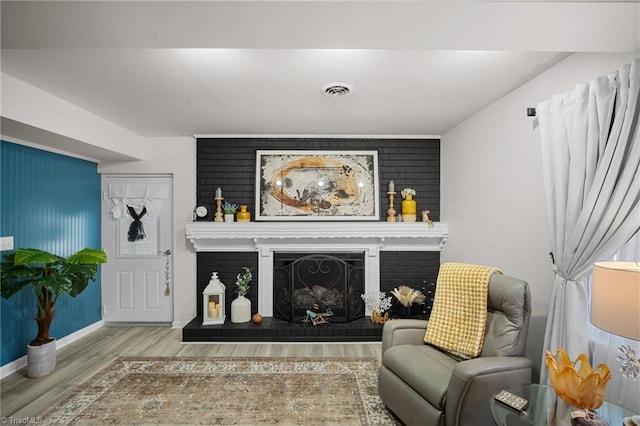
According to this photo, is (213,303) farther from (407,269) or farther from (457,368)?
(457,368)

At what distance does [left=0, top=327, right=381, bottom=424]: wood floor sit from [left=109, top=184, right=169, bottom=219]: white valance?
156 cm

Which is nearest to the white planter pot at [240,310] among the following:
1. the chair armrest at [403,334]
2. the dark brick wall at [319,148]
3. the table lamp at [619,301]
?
the dark brick wall at [319,148]

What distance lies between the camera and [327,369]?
121 inches

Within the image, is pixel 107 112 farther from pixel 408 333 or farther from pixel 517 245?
pixel 517 245

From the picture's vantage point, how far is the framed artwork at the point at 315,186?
4.23 metres

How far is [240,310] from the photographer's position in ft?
13.0

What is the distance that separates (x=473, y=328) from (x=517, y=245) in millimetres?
863

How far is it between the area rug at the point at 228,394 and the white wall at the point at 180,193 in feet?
3.27

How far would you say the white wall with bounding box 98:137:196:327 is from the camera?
4250 mm

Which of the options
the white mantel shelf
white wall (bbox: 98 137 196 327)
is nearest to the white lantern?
white wall (bbox: 98 137 196 327)

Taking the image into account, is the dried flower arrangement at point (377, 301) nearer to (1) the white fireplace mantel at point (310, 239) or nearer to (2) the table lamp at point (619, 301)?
(1) the white fireplace mantel at point (310, 239)

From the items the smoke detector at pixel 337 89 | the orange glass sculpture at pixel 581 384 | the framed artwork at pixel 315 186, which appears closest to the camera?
the orange glass sculpture at pixel 581 384

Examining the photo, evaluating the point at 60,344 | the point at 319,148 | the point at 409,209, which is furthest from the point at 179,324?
the point at 409,209

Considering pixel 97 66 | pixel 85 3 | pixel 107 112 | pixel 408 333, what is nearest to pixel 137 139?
pixel 107 112
